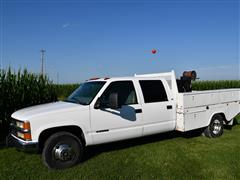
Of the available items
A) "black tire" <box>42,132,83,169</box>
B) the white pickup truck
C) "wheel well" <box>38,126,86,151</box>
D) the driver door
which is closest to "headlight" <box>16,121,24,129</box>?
the white pickup truck

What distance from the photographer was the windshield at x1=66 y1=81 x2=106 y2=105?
472 centimetres

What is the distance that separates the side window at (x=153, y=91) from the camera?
207 inches

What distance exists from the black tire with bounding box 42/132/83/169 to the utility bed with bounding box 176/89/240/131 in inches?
109

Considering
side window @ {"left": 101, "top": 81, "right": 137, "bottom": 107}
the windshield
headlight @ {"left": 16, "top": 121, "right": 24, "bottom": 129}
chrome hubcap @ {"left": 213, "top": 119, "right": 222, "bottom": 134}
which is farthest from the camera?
chrome hubcap @ {"left": 213, "top": 119, "right": 222, "bottom": 134}

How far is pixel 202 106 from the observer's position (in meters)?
5.94

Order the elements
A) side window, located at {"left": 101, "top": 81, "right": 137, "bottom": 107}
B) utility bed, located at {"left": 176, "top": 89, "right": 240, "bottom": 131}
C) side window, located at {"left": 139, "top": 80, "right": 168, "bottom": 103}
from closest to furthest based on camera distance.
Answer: side window, located at {"left": 101, "top": 81, "right": 137, "bottom": 107} < side window, located at {"left": 139, "top": 80, "right": 168, "bottom": 103} < utility bed, located at {"left": 176, "top": 89, "right": 240, "bottom": 131}

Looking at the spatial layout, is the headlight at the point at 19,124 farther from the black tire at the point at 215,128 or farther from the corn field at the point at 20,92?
the black tire at the point at 215,128

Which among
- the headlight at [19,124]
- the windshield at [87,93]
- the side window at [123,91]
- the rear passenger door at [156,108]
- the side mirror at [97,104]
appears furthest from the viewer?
the rear passenger door at [156,108]

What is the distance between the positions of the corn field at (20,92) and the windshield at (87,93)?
3135mm

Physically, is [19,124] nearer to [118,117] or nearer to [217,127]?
[118,117]

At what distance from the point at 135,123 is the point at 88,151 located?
1.50 m

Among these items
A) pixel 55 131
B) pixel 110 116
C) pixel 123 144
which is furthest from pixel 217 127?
pixel 55 131

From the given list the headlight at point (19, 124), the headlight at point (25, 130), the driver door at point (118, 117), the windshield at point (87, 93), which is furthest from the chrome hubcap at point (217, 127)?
the headlight at point (19, 124)

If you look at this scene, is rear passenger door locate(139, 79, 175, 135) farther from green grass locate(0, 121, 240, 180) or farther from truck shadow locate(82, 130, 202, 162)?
truck shadow locate(82, 130, 202, 162)
